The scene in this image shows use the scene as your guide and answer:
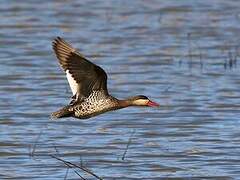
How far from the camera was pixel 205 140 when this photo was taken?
12422mm

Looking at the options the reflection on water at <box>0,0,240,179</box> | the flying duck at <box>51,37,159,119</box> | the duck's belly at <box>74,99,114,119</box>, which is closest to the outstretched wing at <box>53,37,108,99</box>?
the flying duck at <box>51,37,159,119</box>

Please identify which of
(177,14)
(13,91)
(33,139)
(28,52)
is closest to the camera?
(33,139)

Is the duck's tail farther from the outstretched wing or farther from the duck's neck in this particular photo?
the duck's neck

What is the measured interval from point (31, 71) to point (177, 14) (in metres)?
4.76

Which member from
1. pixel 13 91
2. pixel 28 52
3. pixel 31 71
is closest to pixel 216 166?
pixel 13 91

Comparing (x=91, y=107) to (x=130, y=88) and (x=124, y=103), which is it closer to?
(x=124, y=103)

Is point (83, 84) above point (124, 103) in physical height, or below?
above

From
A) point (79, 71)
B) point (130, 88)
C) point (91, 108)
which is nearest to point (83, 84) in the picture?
point (79, 71)

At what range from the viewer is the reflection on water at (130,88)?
11.6 meters

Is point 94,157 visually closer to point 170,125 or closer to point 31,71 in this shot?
point 170,125

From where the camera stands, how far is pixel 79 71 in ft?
33.2

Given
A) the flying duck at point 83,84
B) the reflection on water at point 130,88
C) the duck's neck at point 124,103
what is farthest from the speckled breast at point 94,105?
the reflection on water at point 130,88

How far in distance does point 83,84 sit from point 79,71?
165 mm

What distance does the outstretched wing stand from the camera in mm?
9992
